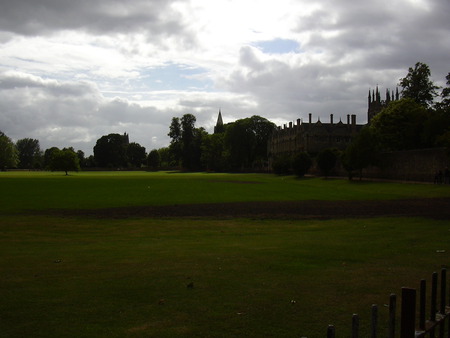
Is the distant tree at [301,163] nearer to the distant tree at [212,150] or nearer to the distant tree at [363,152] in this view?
the distant tree at [363,152]

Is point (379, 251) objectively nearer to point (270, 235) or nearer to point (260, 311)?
point (270, 235)

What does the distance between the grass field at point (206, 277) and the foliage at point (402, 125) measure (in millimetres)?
54035

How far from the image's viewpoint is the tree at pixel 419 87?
78.0 m

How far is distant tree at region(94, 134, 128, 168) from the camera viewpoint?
18425cm

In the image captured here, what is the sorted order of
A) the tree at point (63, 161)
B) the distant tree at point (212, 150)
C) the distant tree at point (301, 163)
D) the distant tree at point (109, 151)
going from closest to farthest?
the distant tree at point (301, 163), the tree at point (63, 161), the distant tree at point (212, 150), the distant tree at point (109, 151)

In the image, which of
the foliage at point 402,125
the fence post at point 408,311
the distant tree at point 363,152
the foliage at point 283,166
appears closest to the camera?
the fence post at point 408,311

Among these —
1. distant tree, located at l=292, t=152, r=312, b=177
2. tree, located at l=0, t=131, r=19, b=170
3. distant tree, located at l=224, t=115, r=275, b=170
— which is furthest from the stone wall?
tree, located at l=0, t=131, r=19, b=170

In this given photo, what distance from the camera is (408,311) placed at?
3.97 metres

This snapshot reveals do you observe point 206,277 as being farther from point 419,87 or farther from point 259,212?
point 419,87

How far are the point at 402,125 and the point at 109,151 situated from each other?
439 ft

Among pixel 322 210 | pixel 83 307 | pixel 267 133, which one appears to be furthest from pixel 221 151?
pixel 83 307

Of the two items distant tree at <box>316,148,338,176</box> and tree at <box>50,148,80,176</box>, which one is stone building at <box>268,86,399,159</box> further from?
tree at <box>50,148,80,176</box>

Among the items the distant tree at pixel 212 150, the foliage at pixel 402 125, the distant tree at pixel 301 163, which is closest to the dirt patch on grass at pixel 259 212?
the foliage at pixel 402 125

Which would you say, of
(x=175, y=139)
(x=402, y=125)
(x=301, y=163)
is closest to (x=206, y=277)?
(x=402, y=125)
